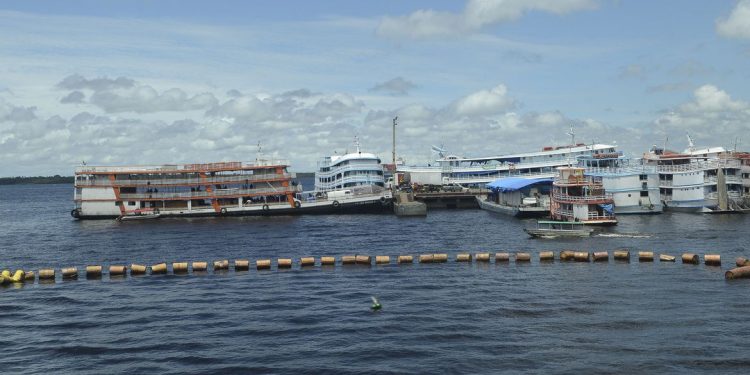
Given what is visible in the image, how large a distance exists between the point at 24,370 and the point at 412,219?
8300 cm

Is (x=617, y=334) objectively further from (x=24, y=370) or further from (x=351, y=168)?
(x=351, y=168)

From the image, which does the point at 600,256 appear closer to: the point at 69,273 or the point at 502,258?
the point at 502,258

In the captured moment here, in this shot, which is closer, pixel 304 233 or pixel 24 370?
pixel 24 370

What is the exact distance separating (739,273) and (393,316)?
2991cm

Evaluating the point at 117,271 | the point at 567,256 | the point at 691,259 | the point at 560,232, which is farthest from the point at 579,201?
the point at 117,271

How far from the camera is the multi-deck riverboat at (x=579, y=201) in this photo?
9175cm

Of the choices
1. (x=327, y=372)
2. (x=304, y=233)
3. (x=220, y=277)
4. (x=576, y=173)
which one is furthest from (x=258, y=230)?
(x=327, y=372)

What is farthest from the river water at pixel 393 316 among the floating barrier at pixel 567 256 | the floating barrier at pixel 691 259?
the floating barrier at pixel 567 256

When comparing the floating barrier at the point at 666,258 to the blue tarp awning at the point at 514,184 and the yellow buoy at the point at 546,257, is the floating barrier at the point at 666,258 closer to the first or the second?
the yellow buoy at the point at 546,257

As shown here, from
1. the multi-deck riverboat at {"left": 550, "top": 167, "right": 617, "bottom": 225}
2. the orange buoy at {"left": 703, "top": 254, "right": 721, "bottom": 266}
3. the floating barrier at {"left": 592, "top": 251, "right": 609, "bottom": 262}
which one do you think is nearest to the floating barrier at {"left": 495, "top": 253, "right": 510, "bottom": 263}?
the floating barrier at {"left": 592, "top": 251, "right": 609, "bottom": 262}

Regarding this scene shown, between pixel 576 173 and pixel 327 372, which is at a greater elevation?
pixel 576 173

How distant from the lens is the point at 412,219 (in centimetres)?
11525

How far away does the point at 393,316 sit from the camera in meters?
45.6

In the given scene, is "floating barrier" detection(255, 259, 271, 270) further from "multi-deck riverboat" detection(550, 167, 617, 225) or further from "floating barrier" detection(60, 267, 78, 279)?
"multi-deck riverboat" detection(550, 167, 617, 225)
